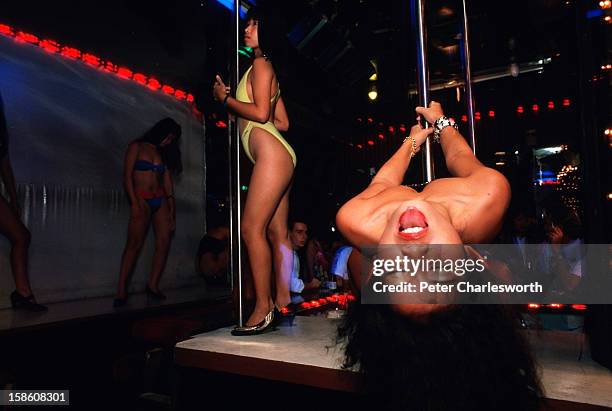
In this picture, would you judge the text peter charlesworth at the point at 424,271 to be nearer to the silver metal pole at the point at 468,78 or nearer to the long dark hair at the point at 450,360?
the long dark hair at the point at 450,360

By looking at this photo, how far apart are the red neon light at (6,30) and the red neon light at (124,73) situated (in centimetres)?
125

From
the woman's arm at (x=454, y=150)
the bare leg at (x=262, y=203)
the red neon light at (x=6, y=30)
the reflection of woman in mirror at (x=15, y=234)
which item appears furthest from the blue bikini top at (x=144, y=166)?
the woman's arm at (x=454, y=150)

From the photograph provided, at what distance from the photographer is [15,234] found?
309cm

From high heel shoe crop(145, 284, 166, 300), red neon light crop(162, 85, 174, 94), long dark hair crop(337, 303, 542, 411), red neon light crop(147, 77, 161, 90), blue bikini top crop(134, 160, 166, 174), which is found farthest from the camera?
red neon light crop(162, 85, 174, 94)

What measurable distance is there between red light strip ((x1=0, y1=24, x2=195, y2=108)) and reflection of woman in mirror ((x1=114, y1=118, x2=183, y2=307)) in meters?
1.38

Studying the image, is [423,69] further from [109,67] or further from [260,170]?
[109,67]

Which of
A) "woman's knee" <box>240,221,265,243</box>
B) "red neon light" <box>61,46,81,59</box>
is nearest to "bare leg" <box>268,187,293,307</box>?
"woman's knee" <box>240,221,265,243</box>

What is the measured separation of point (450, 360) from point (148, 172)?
12.8 feet

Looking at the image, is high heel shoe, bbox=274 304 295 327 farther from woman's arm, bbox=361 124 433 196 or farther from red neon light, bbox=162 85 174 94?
red neon light, bbox=162 85 174 94

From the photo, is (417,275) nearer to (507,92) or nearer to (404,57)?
(404,57)

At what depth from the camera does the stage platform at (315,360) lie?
119 cm

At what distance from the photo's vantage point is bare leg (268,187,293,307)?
2180 mm

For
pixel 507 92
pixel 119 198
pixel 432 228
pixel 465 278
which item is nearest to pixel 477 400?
pixel 465 278

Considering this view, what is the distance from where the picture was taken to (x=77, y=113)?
457 cm
